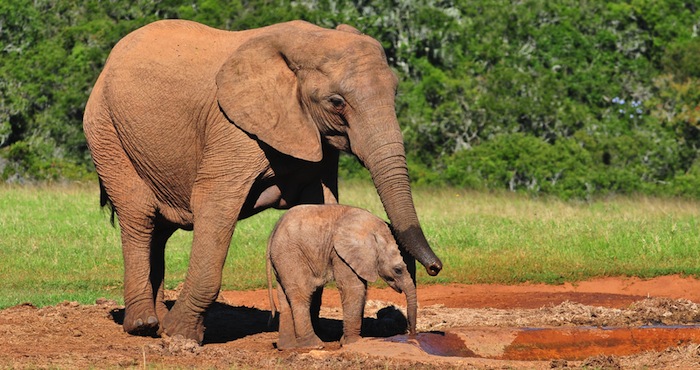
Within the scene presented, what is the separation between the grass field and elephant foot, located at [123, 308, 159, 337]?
1855mm

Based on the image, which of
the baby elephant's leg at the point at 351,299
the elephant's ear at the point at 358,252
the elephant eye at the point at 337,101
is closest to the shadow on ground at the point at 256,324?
the baby elephant's leg at the point at 351,299

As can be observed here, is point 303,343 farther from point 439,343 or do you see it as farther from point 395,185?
point 395,185

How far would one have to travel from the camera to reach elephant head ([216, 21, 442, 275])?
33.3ft

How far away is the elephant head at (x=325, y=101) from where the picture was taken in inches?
400

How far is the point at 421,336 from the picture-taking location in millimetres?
10789

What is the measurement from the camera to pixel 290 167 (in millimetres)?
10945

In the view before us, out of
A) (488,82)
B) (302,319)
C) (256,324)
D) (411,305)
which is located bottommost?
(256,324)

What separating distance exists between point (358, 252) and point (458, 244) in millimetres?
6866

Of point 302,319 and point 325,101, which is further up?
point 325,101

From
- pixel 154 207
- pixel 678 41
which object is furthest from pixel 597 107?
pixel 154 207

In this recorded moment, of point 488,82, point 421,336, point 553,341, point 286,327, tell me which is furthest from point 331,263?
point 488,82

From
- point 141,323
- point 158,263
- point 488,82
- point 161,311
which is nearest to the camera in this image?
point 141,323

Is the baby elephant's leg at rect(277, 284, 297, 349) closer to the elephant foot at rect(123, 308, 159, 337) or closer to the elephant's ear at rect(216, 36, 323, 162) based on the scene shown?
the elephant's ear at rect(216, 36, 323, 162)

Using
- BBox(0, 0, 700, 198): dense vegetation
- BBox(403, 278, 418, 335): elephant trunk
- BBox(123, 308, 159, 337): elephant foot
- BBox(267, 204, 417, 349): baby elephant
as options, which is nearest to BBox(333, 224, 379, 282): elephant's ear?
BBox(267, 204, 417, 349): baby elephant
